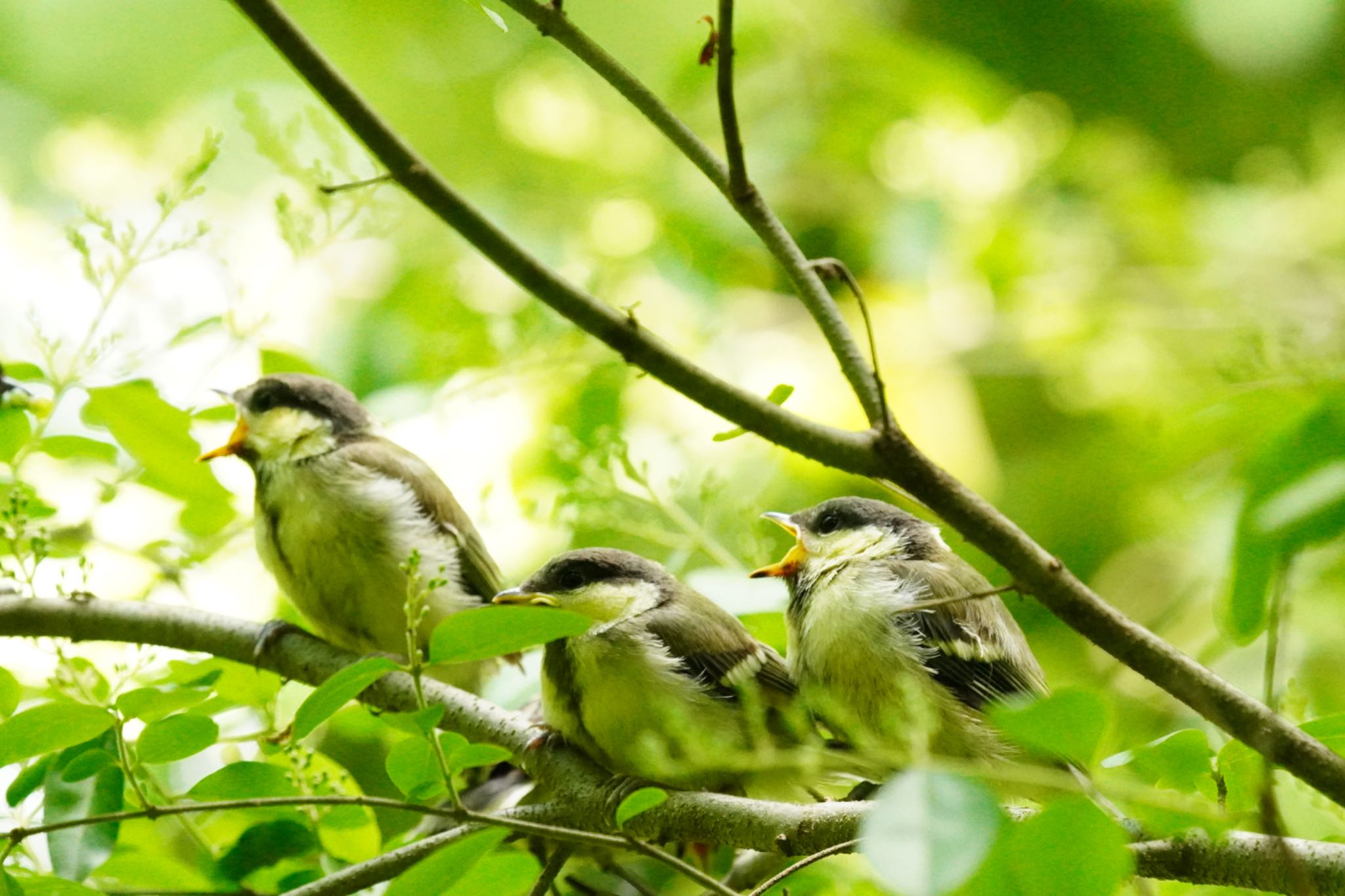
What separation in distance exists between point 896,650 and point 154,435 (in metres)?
1.53

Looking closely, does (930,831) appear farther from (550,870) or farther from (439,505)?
(439,505)

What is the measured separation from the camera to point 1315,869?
5.12 feet

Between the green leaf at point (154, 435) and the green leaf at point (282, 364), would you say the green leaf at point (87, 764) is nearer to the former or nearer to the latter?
the green leaf at point (154, 435)

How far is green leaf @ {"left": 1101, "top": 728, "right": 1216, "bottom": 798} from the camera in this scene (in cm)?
154

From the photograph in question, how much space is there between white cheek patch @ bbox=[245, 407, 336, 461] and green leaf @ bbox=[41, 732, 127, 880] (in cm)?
148

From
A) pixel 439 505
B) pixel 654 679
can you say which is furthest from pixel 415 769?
pixel 439 505

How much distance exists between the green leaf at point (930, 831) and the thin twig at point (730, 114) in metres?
1.01

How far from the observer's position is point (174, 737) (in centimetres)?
191

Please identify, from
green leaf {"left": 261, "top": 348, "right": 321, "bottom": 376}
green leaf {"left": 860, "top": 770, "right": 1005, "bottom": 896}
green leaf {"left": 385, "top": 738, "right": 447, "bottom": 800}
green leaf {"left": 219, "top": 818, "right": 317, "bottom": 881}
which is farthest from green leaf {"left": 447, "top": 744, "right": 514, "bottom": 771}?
green leaf {"left": 261, "top": 348, "right": 321, "bottom": 376}

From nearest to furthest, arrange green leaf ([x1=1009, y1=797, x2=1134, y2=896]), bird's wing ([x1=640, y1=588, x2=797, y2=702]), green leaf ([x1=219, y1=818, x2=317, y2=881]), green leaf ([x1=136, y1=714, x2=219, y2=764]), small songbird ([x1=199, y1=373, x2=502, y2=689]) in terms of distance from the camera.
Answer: green leaf ([x1=1009, y1=797, x2=1134, y2=896]), green leaf ([x1=136, y1=714, x2=219, y2=764]), green leaf ([x1=219, y1=818, x2=317, y2=881]), bird's wing ([x1=640, y1=588, x2=797, y2=702]), small songbird ([x1=199, y1=373, x2=502, y2=689])

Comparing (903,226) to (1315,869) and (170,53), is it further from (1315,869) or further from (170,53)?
(170,53)

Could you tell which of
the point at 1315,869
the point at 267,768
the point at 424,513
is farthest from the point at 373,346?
the point at 1315,869

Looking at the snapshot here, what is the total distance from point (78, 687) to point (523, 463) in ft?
5.70

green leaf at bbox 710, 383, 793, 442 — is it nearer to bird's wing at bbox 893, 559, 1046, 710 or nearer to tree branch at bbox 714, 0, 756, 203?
tree branch at bbox 714, 0, 756, 203
